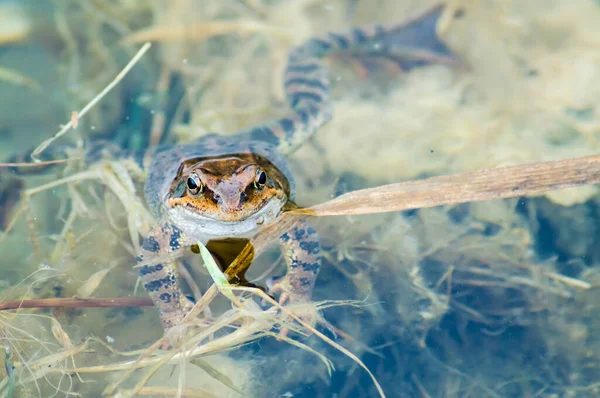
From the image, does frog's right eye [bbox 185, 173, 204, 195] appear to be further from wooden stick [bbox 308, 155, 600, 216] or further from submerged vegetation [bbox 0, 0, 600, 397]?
wooden stick [bbox 308, 155, 600, 216]

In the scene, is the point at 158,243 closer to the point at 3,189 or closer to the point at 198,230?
the point at 198,230

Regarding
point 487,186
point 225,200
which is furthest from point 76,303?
Answer: point 487,186

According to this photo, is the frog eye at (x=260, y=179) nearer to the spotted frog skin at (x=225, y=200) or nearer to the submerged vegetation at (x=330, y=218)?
the spotted frog skin at (x=225, y=200)

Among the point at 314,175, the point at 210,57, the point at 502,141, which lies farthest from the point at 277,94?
the point at 502,141

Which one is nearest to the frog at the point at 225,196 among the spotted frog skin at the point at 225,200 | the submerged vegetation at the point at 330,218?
the spotted frog skin at the point at 225,200

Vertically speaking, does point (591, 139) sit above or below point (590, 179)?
above

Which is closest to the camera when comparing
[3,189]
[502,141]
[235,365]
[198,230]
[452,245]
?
[235,365]

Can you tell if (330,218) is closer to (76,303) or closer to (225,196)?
(225,196)
